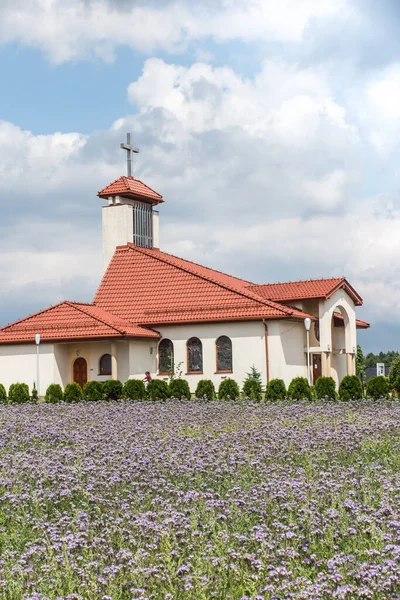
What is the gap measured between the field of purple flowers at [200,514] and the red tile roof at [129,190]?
2712 centimetres

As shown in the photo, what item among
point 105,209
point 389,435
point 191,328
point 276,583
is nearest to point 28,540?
point 276,583

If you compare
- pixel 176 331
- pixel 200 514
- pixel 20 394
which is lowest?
pixel 200 514

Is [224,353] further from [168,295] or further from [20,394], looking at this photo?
[20,394]

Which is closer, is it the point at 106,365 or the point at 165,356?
→ the point at 106,365

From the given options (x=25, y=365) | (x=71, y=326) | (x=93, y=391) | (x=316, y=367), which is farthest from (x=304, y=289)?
(x=25, y=365)

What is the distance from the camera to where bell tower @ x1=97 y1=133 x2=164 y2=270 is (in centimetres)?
4244

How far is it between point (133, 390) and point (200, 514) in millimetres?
21627

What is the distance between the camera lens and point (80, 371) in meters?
36.5

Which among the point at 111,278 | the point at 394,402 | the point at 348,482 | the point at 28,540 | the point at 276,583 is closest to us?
the point at 276,583

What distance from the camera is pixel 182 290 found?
37.8m

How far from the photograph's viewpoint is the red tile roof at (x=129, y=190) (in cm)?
4253

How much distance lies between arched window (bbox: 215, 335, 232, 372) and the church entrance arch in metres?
5.82

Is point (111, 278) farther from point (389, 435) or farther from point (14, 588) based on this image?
point (14, 588)

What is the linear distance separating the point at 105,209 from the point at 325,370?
14226 millimetres
